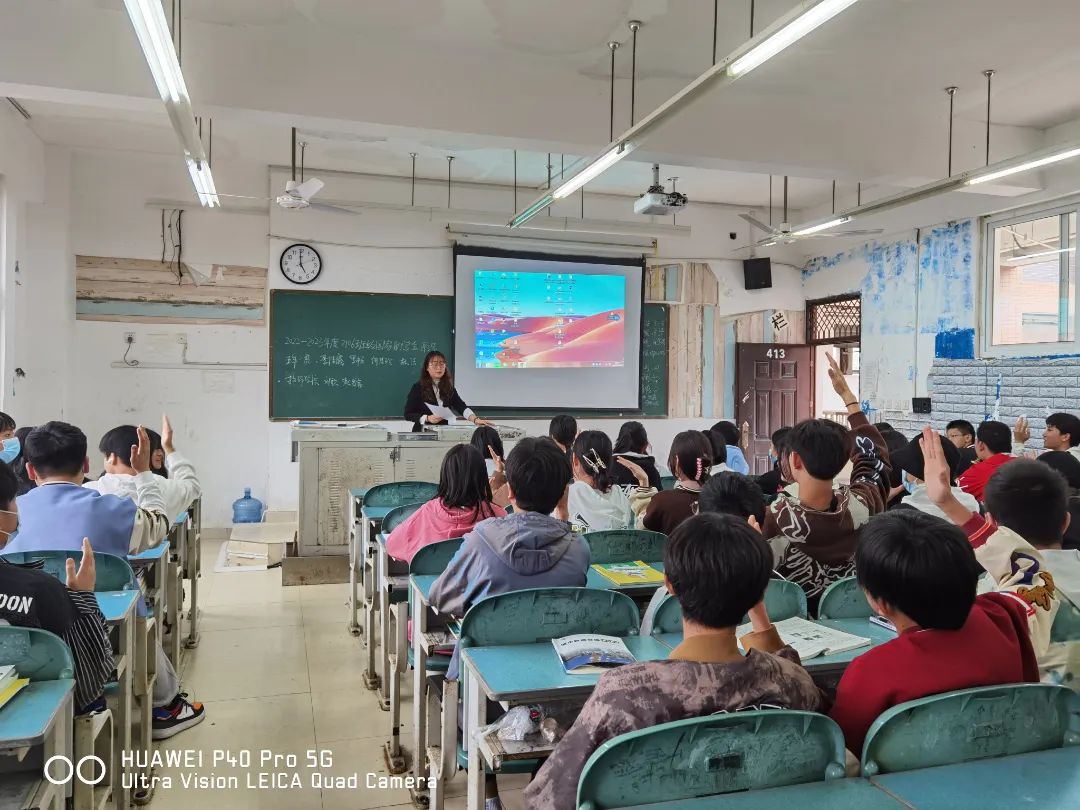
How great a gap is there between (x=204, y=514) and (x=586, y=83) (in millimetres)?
4931

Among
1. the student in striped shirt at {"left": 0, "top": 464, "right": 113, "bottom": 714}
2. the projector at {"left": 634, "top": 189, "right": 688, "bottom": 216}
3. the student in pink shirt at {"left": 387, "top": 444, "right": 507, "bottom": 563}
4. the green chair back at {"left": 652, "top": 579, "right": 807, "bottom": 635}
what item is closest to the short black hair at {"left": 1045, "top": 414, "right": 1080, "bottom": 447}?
the projector at {"left": 634, "top": 189, "right": 688, "bottom": 216}

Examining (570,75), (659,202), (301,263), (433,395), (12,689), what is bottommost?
(12,689)

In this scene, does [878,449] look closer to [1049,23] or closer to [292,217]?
[1049,23]

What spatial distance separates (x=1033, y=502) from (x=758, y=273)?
6706 mm

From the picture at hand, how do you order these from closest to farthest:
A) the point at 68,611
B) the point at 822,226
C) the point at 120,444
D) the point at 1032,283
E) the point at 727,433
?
the point at 68,611
the point at 120,444
the point at 727,433
the point at 822,226
the point at 1032,283

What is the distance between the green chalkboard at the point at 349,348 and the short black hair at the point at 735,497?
16.9 feet

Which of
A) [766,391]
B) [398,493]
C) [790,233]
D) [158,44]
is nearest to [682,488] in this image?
[398,493]

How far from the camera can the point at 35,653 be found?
153cm

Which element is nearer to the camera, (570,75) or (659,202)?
(570,75)

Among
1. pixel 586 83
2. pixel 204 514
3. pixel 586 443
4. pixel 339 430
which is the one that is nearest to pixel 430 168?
pixel 586 83

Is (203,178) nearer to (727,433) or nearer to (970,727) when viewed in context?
(727,433)

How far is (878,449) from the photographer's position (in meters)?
3.03

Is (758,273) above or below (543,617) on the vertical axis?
above

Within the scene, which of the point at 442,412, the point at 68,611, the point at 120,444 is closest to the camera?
the point at 68,611
